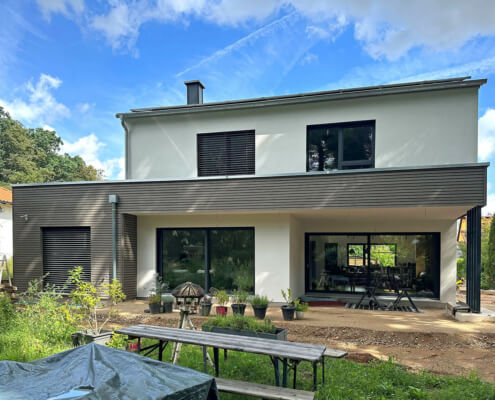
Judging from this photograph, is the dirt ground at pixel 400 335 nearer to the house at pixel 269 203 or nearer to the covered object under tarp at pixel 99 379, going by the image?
the house at pixel 269 203

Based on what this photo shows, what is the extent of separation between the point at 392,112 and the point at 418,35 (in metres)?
3.65

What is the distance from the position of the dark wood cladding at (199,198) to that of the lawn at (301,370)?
409 cm

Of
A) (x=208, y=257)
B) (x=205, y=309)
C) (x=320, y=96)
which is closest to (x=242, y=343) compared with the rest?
(x=205, y=309)

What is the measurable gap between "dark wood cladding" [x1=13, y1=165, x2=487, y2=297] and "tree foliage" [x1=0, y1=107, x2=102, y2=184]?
27046mm

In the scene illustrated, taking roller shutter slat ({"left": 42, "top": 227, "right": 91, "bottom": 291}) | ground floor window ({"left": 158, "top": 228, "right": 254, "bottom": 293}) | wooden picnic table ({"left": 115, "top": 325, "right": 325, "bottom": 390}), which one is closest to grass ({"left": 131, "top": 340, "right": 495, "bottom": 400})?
wooden picnic table ({"left": 115, "top": 325, "right": 325, "bottom": 390})

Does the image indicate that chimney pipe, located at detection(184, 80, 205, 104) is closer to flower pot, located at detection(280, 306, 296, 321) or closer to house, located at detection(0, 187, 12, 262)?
flower pot, located at detection(280, 306, 296, 321)

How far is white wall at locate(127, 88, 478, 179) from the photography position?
9.35 meters

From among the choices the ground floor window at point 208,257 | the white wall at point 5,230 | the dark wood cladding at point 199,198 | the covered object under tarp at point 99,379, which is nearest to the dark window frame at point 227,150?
the dark wood cladding at point 199,198

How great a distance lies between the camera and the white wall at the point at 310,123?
9352 mm

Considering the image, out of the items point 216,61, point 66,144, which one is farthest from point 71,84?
point 216,61

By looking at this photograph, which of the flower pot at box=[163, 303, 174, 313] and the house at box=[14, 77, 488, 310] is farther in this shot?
the house at box=[14, 77, 488, 310]

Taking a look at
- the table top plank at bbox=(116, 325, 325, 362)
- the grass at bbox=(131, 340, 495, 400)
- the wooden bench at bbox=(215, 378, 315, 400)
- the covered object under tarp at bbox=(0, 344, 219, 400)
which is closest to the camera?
the covered object under tarp at bbox=(0, 344, 219, 400)

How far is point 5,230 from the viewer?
20953 mm

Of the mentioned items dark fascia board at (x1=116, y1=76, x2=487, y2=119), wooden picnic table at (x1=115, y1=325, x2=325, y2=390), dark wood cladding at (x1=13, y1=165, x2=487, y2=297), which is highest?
dark fascia board at (x1=116, y1=76, x2=487, y2=119)
